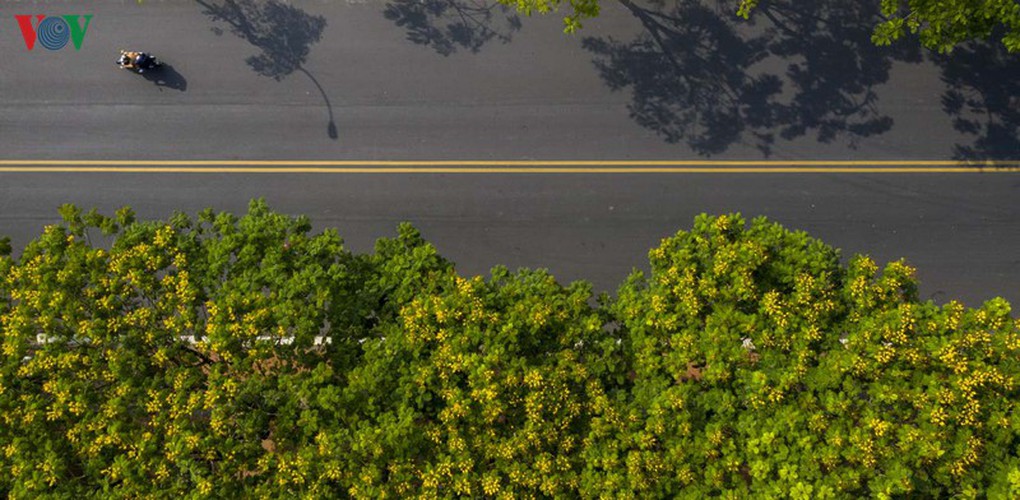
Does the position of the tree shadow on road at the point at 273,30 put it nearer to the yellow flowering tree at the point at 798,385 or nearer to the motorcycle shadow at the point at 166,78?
the motorcycle shadow at the point at 166,78

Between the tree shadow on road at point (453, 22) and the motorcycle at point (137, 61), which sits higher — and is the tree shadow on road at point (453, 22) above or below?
above

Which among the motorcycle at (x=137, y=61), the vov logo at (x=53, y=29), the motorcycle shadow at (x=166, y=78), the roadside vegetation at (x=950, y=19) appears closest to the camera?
the roadside vegetation at (x=950, y=19)

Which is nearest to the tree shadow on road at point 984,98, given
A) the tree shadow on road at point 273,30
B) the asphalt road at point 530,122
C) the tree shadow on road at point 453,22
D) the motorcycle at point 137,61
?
the asphalt road at point 530,122

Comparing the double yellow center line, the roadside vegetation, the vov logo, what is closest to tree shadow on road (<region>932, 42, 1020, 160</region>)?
the double yellow center line

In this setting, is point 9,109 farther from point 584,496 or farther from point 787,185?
point 787,185

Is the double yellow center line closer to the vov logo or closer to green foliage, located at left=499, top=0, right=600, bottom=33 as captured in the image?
green foliage, located at left=499, top=0, right=600, bottom=33

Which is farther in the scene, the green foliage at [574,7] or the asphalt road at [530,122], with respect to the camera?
the asphalt road at [530,122]

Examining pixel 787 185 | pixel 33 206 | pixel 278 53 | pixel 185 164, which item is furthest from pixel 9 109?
pixel 787 185
